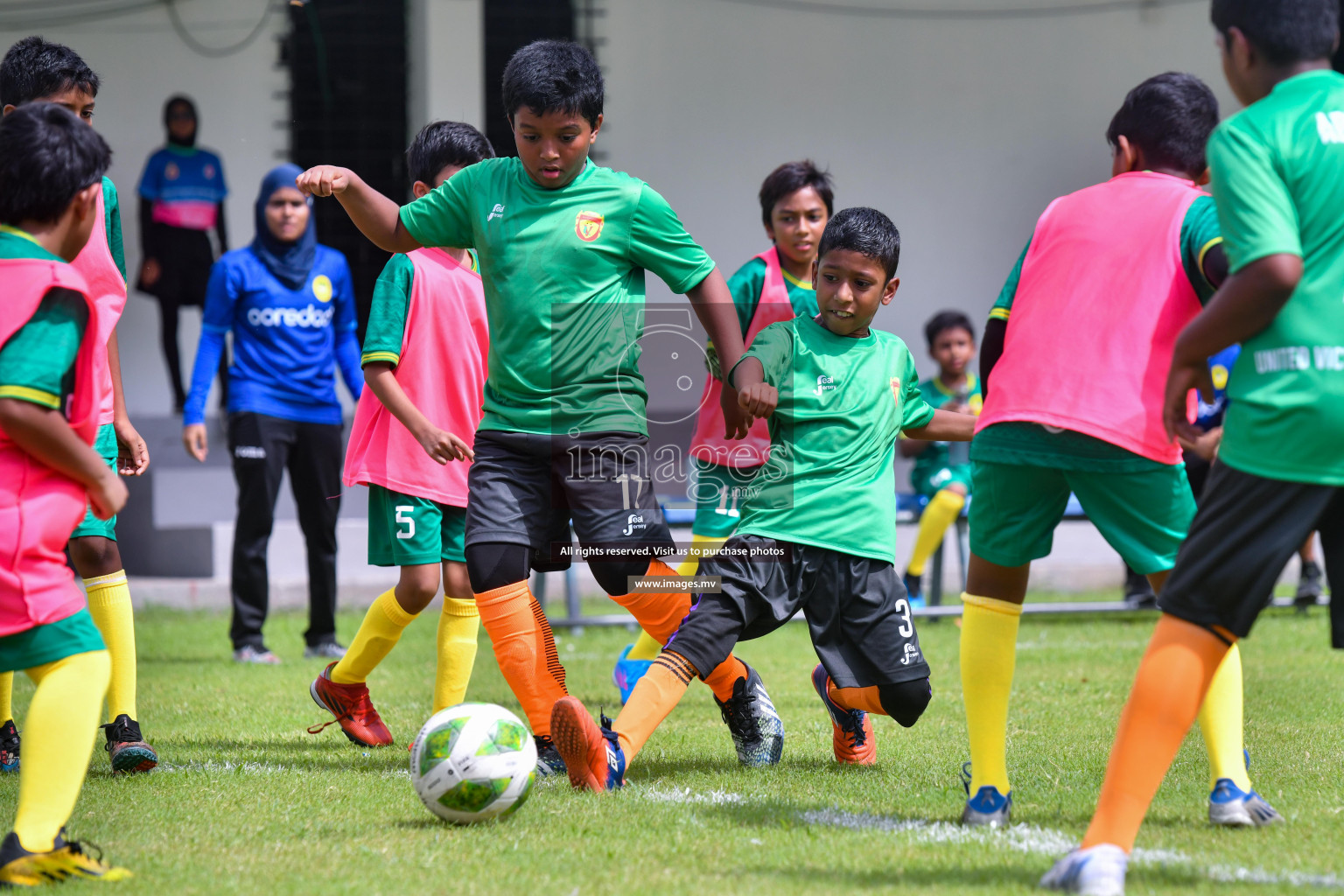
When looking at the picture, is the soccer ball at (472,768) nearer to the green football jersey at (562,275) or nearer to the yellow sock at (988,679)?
the green football jersey at (562,275)

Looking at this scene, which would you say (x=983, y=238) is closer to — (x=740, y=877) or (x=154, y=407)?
(x=154, y=407)

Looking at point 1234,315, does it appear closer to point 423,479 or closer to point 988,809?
A: point 988,809

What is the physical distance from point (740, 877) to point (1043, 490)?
117 centimetres

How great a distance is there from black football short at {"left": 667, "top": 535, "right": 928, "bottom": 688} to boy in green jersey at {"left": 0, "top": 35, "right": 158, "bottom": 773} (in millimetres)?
1707

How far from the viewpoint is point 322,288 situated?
7.05 metres

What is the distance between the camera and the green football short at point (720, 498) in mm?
5426

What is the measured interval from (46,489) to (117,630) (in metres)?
1.52

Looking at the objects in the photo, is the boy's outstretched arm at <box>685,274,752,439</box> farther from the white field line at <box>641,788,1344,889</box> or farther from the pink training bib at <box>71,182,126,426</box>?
the pink training bib at <box>71,182,126,426</box>

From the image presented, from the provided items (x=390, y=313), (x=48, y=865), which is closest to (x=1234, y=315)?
(x=48, y=865)

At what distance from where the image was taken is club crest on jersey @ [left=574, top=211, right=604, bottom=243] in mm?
3883

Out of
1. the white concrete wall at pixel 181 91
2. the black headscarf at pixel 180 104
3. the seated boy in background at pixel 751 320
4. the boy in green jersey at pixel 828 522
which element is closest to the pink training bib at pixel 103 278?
the boy in green jersey at pixel 828 522

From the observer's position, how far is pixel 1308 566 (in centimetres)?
866

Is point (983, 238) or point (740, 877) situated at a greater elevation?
point (983, 238)

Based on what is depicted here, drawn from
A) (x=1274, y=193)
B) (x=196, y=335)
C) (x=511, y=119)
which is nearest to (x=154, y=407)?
(x=196, y=335)
